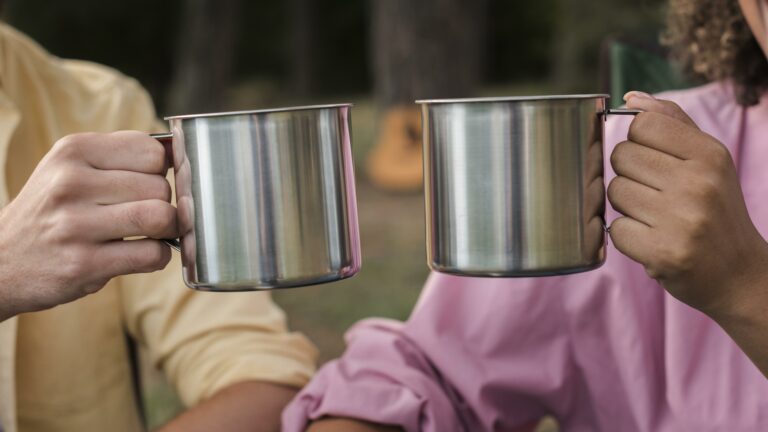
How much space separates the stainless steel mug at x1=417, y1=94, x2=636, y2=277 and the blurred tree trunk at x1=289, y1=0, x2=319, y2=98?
19.7 meters

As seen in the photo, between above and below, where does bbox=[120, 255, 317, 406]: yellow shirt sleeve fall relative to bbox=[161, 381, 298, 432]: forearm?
above

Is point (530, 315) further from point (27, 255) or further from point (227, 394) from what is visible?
point (27, 255)

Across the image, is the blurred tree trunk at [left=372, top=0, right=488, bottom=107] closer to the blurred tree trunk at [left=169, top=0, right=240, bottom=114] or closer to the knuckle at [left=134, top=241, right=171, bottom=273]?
the blurred tree trunk at [left=169, top=0, right=240, bottom=114]

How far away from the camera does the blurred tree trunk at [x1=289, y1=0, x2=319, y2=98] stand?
20781 mm

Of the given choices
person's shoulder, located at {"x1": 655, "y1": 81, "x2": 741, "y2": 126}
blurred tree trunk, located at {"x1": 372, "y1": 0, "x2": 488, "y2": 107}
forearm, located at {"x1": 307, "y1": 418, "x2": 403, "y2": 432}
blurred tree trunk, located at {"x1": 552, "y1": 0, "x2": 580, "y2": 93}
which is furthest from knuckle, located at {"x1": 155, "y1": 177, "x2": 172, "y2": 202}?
blurred tree trunk, located at {"x1": 552, "y1": 0, "x2": 580, "y2": 93}

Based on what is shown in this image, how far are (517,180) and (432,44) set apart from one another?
20.6 feet

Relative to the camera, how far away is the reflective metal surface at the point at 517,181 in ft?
3.49

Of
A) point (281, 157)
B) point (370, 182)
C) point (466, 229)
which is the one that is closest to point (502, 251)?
point (466, 229)

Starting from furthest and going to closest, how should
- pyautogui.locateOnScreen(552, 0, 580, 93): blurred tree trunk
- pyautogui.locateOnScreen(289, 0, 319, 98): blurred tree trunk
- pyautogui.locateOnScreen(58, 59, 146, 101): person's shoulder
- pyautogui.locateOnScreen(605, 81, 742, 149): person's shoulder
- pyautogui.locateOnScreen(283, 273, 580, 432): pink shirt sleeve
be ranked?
1. pyautogui.locateOnScreen(289, 0, 319, 98): blurred tree trunk
2. pyautogui.locateOnScreen(552, 0, 580, 93): blurred tree trunk
3. pyautogui.locateOnScreen(58, 59, 146, 101): person's shoulder
4. pyautogui.locateOnScreen(605, 81, 742, 149): person's shoulder
5. pyautogui.locateOnScreen(283, 273, 580, 432): pink shirt sleeve

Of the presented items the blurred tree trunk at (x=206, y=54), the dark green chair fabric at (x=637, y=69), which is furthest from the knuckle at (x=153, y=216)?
the blurred tree trunk at (x=206, y=54)

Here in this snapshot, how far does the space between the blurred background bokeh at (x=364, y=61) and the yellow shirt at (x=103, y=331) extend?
0.82ft

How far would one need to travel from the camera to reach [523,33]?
2316 centimetres

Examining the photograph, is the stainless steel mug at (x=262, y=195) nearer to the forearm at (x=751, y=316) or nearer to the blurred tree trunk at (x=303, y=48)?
the forearm at (x=751, y=316)

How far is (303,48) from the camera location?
20781 mm
